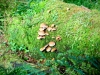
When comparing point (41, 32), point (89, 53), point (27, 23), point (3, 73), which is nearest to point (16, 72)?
point (3, 73)

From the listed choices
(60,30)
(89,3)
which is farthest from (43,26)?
(89,3)

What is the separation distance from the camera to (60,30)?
16.1 feet

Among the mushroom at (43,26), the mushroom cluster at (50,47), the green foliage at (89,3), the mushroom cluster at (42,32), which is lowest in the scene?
the mushroom cluster at (50,47)

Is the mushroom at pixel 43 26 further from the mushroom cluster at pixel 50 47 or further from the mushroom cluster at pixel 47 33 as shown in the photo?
the mushroom cluster at pixel 50 47

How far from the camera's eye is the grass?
173 inches

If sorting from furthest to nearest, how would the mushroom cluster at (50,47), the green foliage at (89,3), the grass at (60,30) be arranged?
the green foliage at (89,3) → the mushroom cluster at (50,47) → the grass at (60,30)

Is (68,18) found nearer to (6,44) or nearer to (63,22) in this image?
(63,22)

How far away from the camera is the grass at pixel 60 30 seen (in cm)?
440

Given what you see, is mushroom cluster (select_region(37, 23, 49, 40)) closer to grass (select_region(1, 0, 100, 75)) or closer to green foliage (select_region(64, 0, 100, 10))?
grass (select_region(1, 0, 100, 75))

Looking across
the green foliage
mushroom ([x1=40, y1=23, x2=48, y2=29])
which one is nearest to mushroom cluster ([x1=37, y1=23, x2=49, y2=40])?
mushroom ([x1=40, y1=23, x2=48, y2=29])

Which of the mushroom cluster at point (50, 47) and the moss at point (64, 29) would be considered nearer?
the moss at point (64, 29)

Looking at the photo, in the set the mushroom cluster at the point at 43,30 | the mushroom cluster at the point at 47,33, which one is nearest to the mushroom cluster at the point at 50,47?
the mushroom cluster at the point at 47,33

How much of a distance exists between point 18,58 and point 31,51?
0.32m

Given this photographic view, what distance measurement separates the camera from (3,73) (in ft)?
6.76
